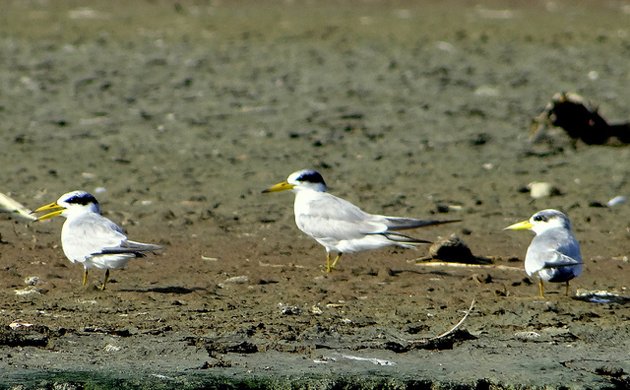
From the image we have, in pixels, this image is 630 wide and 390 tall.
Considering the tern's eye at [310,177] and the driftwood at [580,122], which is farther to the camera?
the driftwood at [580,122]

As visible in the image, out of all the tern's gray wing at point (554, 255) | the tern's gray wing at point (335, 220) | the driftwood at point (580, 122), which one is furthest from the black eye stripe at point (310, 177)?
the driftwood at point (580, 122)

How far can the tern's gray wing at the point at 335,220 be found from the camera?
7789 mm

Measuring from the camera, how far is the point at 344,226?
7875 millimetres

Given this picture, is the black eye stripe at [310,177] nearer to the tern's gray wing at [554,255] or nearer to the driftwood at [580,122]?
the tern's gray wing at [554,255]

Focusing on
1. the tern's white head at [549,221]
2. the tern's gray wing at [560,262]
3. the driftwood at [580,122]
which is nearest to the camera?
the tern's gray wing at [560,262]

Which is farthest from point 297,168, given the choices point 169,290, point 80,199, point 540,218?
point 169,290

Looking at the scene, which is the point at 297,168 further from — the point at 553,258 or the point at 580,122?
the point at 553,258

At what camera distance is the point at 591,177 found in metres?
10.4

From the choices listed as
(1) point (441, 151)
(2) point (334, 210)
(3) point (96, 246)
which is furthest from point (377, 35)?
(3) point (96, 246)

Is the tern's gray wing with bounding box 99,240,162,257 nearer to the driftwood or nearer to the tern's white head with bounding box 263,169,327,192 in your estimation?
the tern's white head with bounding box 263,169,327,192

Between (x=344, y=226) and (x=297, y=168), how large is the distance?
8.39ft

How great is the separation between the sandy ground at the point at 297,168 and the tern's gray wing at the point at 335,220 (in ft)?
0.77

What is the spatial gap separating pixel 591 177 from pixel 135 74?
5.22 metres

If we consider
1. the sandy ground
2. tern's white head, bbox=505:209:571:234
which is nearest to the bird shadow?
the sandy ground
